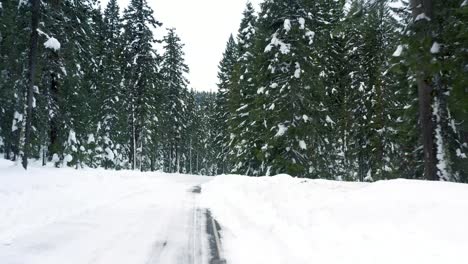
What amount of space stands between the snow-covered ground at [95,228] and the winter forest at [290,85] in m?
8.16

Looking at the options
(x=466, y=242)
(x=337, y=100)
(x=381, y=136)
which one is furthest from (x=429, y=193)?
(x=337, y=100)

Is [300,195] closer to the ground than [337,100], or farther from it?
closer to the ground

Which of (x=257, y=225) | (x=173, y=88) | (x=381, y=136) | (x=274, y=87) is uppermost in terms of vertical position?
(x=173, y=88)

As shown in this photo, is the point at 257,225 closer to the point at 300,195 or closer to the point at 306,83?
the point at 300,195

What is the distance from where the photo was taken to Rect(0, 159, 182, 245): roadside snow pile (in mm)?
8859

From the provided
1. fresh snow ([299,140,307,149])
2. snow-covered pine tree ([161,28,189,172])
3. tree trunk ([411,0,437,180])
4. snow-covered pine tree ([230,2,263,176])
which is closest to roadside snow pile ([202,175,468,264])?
tree trunk ([411,0,437,180])

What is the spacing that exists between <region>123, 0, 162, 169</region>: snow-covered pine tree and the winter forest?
0.11m

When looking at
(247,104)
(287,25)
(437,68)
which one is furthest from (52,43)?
(437,68)

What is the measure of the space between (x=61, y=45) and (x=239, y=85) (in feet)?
45.8

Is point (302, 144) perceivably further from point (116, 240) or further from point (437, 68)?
point (116, 240)

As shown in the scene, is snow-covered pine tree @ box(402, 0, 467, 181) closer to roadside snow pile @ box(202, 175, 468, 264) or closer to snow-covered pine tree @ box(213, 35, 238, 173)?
roadside snow pile @ box(202, 175, 468, 264)

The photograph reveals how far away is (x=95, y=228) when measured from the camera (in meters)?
8.62

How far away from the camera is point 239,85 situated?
109ft

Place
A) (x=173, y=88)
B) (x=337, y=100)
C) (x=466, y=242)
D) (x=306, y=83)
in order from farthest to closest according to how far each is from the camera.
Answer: (x=173, y=88) < (x=337, y=100) < (x=306, y=83) < (x=466, y=242)
